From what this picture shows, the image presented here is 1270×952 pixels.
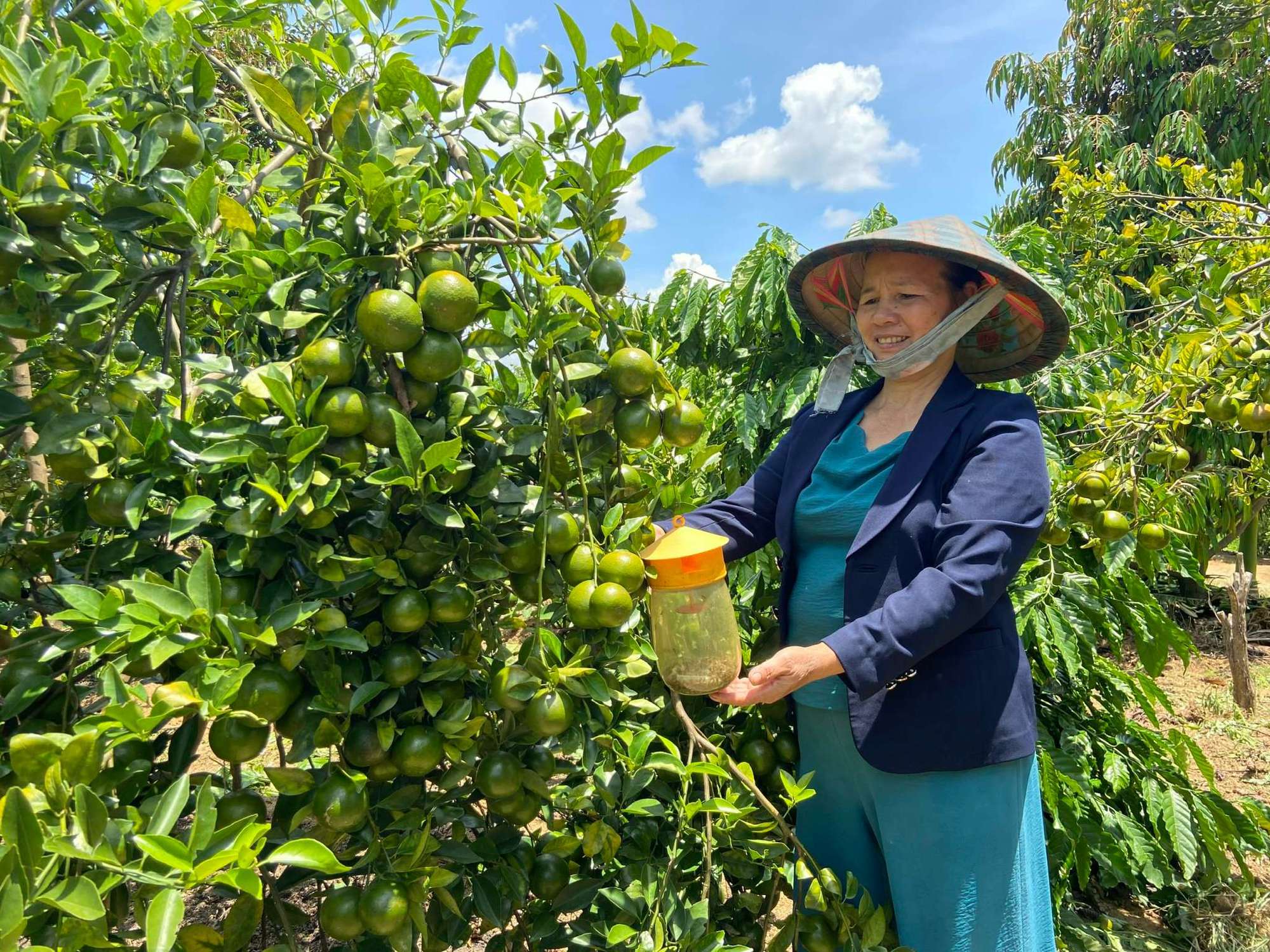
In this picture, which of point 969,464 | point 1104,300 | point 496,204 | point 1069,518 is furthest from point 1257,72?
point 496,204

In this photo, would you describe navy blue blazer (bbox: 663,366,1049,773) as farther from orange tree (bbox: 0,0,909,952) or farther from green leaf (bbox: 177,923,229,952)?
green leaf (bbox: 177,923,229,952)

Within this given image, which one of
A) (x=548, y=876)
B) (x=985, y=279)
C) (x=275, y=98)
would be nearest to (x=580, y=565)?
(x=548, y=876)

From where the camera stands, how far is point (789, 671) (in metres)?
1.32

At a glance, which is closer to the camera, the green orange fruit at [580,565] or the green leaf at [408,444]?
the green leaf at [408,444]

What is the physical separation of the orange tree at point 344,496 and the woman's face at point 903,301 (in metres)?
0.58

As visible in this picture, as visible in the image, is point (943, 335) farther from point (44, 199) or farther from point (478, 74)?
point (44, 199)

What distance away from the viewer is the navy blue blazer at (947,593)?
1311 mm

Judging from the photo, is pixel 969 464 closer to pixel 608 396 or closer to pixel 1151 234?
pixel 608 396

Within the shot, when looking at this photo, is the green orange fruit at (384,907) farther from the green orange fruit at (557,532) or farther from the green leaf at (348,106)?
the green leaf at (348,106)

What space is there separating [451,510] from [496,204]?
42 centimetres

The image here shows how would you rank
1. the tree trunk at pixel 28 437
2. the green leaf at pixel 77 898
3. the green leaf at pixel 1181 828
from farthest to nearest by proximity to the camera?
1. the green leaf at pixel 1181 828
2. the tree trunk at pixel 28 437
3. the green leaf at pixel 77 898

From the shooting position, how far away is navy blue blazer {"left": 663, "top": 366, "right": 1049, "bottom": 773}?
4.30 feet

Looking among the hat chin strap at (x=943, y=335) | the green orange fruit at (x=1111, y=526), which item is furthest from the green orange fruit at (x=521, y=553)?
the green orange fruit at (x=1111, y=526)

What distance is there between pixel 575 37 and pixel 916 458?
93 centimetres
